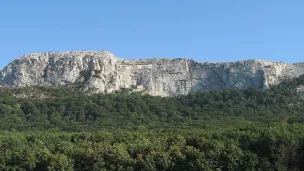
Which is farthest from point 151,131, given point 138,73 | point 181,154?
point 138,73

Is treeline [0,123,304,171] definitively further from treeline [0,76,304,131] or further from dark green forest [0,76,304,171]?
treeline [0,76,304,131]

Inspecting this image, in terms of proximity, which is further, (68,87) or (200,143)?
(68,87)

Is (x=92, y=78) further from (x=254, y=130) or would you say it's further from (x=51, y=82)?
(x=254, y=130)

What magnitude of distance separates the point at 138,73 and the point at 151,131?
205ft

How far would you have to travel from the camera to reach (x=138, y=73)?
424ft

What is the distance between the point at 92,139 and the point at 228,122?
2993 centimetres

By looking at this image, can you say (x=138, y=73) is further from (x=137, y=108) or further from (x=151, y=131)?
(x=151, y=131)

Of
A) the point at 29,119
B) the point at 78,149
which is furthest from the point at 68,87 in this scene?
the point at 78,149

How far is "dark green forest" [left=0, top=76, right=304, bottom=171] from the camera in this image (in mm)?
45875

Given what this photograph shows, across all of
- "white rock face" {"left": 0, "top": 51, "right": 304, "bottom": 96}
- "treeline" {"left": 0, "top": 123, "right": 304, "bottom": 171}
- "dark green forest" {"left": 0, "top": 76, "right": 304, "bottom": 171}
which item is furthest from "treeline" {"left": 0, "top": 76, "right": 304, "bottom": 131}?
"treeline" {"left": 0, "top": 123, "right": 304, "bottom": 171}

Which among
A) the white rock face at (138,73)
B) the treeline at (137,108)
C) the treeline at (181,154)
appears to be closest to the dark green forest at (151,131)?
the treeline at (181,154)

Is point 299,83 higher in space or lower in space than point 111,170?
higher

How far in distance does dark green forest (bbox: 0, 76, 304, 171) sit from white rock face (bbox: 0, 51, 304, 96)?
25.3ft

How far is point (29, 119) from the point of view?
89.1 meters
